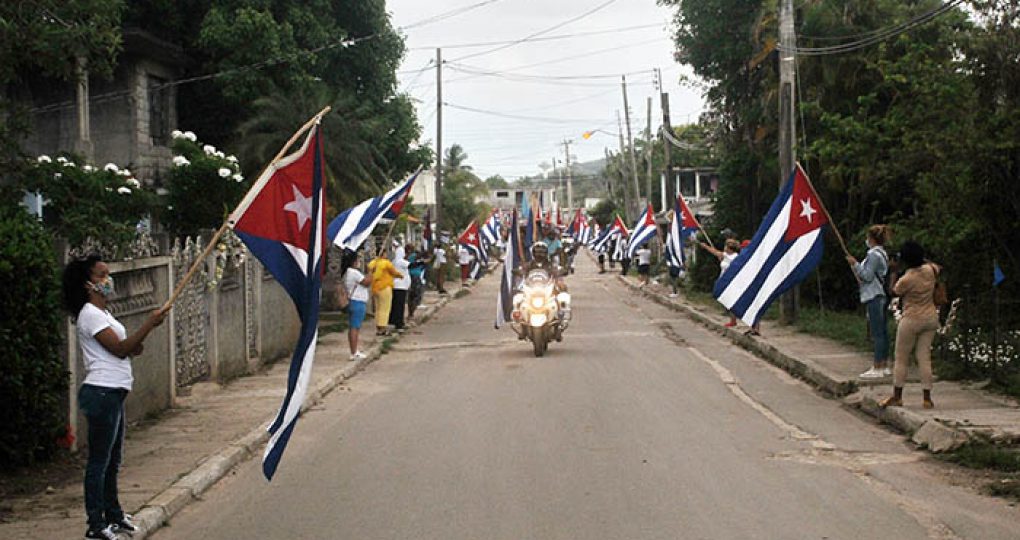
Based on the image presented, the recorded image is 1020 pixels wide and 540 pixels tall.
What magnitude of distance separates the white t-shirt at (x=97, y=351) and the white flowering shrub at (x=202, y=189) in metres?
15.0

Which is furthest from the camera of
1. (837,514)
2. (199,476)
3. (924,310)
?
(924,310)

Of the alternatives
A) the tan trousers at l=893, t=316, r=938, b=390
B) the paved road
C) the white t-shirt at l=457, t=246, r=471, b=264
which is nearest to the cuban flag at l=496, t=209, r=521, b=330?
the paved road

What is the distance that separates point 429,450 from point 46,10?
5370 mm

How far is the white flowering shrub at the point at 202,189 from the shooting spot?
22672mm

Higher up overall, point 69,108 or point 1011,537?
point 69,108

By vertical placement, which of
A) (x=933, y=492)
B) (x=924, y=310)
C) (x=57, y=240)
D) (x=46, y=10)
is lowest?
(x=933, y=492)

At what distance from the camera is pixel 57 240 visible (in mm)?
10820

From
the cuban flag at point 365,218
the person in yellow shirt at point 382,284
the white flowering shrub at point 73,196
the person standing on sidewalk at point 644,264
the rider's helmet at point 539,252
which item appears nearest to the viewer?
the white flowering shrub at point 73,196

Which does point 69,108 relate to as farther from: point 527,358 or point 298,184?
point 298,184

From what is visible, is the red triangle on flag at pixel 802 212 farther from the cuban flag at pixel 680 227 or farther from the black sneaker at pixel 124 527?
the cuban flag at pixel 680 227

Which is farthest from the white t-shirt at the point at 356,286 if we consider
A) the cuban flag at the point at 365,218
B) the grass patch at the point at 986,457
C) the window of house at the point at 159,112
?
the window of house at the point at 159,112

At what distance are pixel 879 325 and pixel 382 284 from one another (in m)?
10.2

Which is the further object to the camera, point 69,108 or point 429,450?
point 69,108

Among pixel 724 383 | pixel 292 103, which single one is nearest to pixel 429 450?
pixel 724 383
